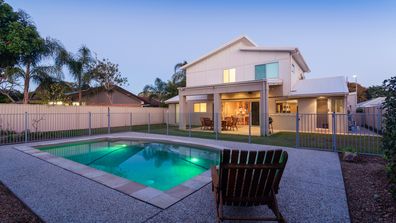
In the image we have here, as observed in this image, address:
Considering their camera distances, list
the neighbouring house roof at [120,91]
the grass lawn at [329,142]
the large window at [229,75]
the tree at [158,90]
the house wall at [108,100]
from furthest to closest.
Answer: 1. the tree at [158,90]
2. the house wall at [108,100]
3. the neighbouring house roof at [120,91]
4. the large window at [229,75]
5. the grass lawn at [329,142]

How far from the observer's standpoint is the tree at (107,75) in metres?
20.2

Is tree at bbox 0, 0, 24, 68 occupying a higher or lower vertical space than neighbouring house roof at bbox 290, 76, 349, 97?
higher

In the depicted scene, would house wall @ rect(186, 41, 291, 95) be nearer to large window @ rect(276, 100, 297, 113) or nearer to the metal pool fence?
large window @ rect(276, 100, 297, 113)

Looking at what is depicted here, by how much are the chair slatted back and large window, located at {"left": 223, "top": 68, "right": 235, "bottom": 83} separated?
48.4 ft

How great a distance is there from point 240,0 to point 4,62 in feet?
A: 54.8

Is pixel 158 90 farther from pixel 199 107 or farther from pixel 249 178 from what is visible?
pixel 249 178

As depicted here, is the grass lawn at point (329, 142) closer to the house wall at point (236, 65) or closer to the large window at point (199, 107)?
the house wall at point (236, 65)

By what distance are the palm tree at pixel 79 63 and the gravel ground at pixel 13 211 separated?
Result: 14799 millimetres

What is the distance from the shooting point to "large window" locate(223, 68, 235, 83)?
1715 cm

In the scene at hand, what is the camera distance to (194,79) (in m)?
19.5

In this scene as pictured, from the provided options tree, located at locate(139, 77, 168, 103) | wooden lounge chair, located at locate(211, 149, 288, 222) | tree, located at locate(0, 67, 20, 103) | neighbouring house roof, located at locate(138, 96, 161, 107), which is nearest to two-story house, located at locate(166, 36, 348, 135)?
wooden lounge chair, located at locate(211, 149, 288, 222)

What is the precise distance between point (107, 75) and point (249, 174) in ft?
71.1

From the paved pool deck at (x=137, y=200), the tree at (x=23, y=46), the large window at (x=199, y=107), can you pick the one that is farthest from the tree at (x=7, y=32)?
the large window at (x=199, y=107)

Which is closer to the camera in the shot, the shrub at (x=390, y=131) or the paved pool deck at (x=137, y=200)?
the paved pool deck at (x=137, y=200)
